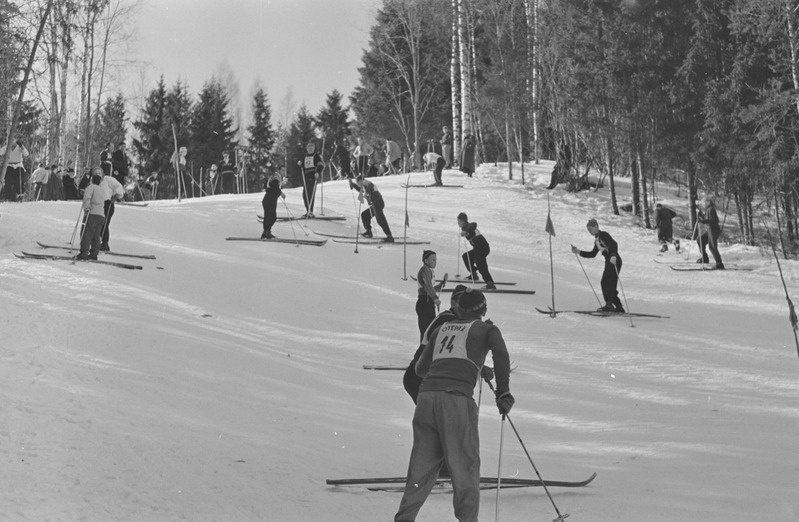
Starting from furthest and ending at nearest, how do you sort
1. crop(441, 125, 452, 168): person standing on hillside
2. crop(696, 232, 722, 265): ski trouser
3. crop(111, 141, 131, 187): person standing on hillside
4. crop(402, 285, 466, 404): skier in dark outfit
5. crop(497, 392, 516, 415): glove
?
1. crop(441, 125, 452, 168): person standing on hillside
2. crop(111, 141, 131, 187): person standing on hillside
3. crop(696, 232, 722, 265): ski trouser
4. crop(402, 285, 466, 404): skier in dark outfit
5. crop(497, 392, 516, 415): glove

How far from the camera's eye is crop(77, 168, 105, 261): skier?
49.3ft

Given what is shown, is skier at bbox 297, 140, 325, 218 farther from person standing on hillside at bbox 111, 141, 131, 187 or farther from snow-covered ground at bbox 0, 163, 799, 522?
person standing on hillside at bbox 111, 141, 131, 187

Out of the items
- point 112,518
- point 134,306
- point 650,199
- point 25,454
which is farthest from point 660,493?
point 650,199

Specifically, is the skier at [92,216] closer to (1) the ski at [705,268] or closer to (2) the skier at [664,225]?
(1) the ski at [705,268]

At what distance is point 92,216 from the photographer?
49.5 ft

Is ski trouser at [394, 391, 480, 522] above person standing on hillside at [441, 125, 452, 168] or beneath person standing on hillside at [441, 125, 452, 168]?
beneath

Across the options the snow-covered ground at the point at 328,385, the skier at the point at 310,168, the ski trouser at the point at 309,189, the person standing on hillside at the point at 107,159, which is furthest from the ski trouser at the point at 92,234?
the ski trouser at the point at 309,189

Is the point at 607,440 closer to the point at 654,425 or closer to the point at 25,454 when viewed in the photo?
the point at 654,425

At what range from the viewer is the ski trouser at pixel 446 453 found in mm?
5457

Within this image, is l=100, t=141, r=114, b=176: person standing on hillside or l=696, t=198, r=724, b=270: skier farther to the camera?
l=100, t=141, r=114, b=176: person standing on hillside

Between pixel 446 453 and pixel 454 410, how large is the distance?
267 mm

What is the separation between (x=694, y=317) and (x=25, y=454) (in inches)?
454

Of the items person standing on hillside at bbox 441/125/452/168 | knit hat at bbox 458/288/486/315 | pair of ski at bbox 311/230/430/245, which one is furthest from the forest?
knit hat at bbox 458/288/486/315

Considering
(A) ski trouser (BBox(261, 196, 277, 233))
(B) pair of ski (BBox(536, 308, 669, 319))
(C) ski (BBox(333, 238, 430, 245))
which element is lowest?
(B) pair of ski (BBox(536, 308, 669, 319))
